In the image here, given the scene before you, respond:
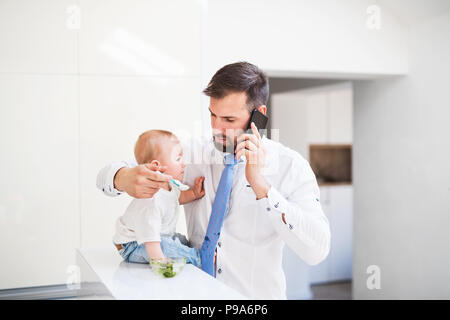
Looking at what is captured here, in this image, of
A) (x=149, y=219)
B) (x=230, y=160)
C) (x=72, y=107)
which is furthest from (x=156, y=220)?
(x=72, y=107)

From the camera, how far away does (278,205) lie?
1437mm

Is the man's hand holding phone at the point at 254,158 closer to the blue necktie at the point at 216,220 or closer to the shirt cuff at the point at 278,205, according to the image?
the shirt cuff at the point at 278,205

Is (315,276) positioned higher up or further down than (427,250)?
further down

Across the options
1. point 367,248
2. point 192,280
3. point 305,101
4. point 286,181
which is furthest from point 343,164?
point 192,280

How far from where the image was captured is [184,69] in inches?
106

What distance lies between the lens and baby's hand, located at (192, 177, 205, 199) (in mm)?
1663

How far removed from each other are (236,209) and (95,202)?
44.9 inches

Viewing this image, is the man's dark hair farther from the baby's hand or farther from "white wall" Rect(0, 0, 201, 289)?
"white wall" Rect(0, 0, 201, 289)

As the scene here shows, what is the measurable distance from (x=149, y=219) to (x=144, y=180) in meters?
0.14

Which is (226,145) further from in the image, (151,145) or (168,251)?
(168,251)

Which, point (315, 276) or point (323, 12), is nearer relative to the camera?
point (323, 12)

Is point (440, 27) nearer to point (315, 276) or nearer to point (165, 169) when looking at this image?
point (165, 169)

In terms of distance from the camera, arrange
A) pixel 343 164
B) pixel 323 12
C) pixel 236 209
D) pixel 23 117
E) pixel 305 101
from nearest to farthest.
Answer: pixel 236 209, pixel 23 117, pixel 323 12, pixel 305 101, pixel 343 164

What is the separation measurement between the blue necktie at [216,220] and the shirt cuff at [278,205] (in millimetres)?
171
